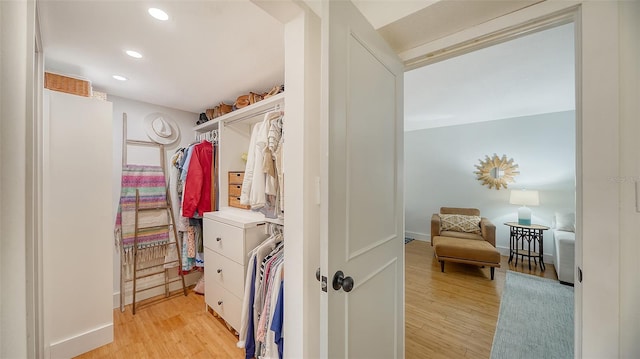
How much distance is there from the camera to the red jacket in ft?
8.02

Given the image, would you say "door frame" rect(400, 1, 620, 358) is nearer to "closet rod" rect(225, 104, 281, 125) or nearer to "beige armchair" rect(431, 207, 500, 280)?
"closet rod" rect(225, 104, 281, 125)

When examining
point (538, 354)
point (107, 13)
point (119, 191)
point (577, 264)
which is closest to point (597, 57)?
point (577, 264)

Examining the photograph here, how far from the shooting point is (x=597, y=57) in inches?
32.1

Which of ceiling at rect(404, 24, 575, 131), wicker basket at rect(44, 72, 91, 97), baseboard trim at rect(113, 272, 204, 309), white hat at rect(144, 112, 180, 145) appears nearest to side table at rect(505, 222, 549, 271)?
ceiling at rect(404, 24, 575, 131)

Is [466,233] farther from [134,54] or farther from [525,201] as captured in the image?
[134,54]

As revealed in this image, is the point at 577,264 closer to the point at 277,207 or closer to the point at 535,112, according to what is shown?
the point at 277,207

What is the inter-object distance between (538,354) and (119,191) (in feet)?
13.4

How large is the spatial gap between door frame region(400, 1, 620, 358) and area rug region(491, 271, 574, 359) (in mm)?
1247

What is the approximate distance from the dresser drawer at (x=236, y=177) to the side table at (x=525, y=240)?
4179mm

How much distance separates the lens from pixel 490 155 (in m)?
4.22

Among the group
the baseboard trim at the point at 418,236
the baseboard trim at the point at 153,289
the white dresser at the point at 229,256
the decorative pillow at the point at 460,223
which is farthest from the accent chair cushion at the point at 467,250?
the baseboard trim at the point at 153,289

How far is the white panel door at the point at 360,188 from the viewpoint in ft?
2.56

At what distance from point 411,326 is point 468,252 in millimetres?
1603

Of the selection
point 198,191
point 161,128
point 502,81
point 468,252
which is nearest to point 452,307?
point 468,252
